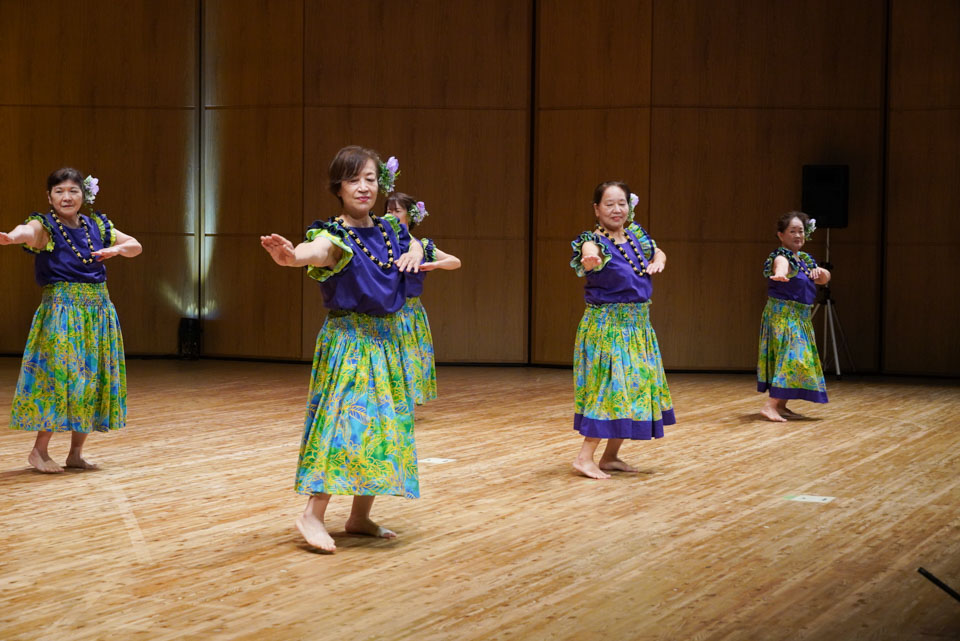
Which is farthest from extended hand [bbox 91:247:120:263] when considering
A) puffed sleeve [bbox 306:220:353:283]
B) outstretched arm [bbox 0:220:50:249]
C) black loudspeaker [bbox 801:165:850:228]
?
black loudspeaker [bbox 801:165:850:228]

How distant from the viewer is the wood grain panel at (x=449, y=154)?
1081 cm

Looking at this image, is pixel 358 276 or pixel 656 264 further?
pixel 656 264

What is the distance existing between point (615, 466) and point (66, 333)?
8.92 feet

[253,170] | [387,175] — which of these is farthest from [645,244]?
[253,170]

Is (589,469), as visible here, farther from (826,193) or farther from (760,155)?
(760,155)

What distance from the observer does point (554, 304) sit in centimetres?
1092

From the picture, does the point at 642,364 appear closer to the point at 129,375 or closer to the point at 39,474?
the point at 39,474

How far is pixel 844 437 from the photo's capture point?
21.9 feet

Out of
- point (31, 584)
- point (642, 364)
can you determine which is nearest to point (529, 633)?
point (31, 584)

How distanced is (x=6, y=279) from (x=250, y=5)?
12.1ft

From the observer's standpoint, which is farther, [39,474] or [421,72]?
[421,72]

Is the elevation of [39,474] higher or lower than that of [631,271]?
lower

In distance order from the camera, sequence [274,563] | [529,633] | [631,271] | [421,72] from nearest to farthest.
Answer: [529,633] → [274,563] → [631,271] → [421,72]

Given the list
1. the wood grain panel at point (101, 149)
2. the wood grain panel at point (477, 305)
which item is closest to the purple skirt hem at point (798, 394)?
the wood grain panel at point (477, 305)
